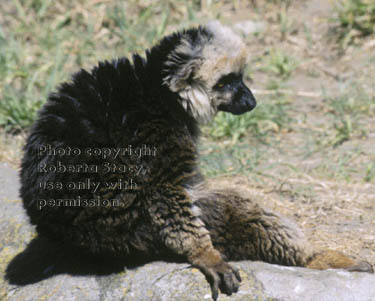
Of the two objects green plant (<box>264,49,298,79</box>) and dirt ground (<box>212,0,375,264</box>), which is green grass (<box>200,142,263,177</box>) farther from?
green plant (<box>264,49,298,79</box>)

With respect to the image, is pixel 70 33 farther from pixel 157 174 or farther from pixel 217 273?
pixel 217 273

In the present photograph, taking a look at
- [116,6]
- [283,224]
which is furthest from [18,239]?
[116,6]

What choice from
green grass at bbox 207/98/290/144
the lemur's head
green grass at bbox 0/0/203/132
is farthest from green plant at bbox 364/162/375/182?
green grass at bbox 0/0/203/132

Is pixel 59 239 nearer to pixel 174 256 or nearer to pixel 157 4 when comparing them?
pixel 174 256

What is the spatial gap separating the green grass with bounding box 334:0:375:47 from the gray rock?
5189 millimetres

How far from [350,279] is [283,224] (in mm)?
661

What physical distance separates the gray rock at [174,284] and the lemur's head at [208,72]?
1230 millimetres

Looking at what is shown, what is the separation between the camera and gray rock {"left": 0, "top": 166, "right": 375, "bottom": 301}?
3.15 meters

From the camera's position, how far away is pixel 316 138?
605 cm

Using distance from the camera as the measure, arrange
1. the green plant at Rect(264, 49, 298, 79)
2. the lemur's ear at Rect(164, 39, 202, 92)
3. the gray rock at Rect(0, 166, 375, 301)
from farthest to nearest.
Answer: the green plant at Rect(264, 49, 298, 79) < the lemur's ear at Rect(164, 39, 202, 92) < the gray rock at Rect(0, 166, 375, 301)

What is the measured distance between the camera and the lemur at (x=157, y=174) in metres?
3.23

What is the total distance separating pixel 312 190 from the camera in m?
5.00

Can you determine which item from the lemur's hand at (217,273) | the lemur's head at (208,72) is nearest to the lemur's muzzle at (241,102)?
the lemur's head at (208,72)

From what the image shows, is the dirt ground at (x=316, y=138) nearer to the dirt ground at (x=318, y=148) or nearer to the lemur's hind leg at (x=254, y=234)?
the dirt ground at (x=318, y=148)
